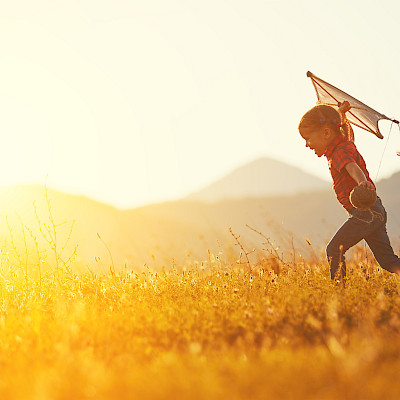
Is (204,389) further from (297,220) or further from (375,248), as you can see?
(297,220)

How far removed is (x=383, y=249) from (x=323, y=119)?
4.93 ft

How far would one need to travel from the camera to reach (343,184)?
17.6 feet

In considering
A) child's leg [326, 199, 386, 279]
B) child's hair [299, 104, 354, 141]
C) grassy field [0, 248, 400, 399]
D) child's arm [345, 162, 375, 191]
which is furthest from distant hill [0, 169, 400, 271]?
child's arm [345, 162, 375, 191]

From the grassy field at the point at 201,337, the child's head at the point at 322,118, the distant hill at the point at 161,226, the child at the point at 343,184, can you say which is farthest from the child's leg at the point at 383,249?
the distant hill at the point at 161,226

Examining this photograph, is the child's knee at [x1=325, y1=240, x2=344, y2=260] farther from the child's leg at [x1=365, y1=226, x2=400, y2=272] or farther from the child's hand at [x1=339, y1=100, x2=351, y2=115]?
the child's hand at [x1=339, y1=100, x2=351, y2=115]

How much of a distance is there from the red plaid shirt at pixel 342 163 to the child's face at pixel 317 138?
6 cm

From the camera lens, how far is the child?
5.35 m

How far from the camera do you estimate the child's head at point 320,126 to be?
546cm

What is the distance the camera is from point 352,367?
256 cm

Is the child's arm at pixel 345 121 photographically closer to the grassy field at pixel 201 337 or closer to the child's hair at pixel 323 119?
the child's hair at pixel 323 119

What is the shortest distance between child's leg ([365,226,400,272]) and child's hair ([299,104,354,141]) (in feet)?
3.50

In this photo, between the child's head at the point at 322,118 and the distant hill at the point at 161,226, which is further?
the distant hill at the point at 161,226

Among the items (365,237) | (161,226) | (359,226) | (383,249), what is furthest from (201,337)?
(161,226)

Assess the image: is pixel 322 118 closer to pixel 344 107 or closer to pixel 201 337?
pixel 344 107
